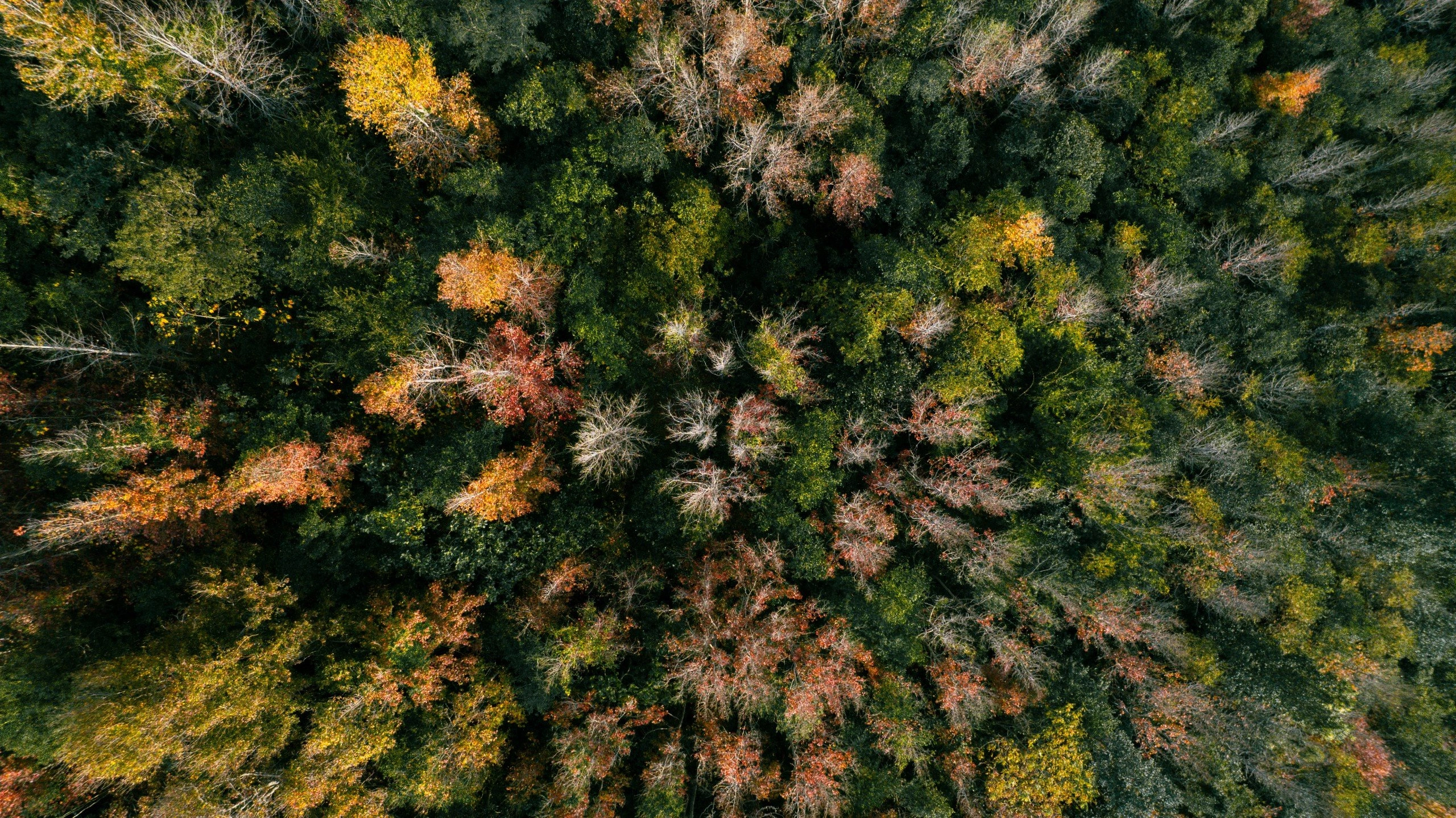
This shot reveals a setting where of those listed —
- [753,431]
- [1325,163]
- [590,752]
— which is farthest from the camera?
[1325,163]

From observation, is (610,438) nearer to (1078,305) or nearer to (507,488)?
(507,488)

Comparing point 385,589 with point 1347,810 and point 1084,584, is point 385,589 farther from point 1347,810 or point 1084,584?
point 1347,810

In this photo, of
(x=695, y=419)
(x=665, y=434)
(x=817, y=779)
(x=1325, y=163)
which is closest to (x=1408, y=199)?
(x=1325, y=163)

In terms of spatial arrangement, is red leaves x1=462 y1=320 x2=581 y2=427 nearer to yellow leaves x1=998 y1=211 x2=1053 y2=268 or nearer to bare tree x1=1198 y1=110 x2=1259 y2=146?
yellow leaves x1=998 y1=211 x2=1053 y2=268

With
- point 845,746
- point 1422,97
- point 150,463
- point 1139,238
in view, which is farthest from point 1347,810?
point 150,463

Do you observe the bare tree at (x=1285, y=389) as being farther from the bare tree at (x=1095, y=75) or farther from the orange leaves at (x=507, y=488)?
the orange leaves at (x=507, y=488)

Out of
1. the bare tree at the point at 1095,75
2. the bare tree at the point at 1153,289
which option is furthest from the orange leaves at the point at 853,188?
the bare tree at the point at 1153,289
